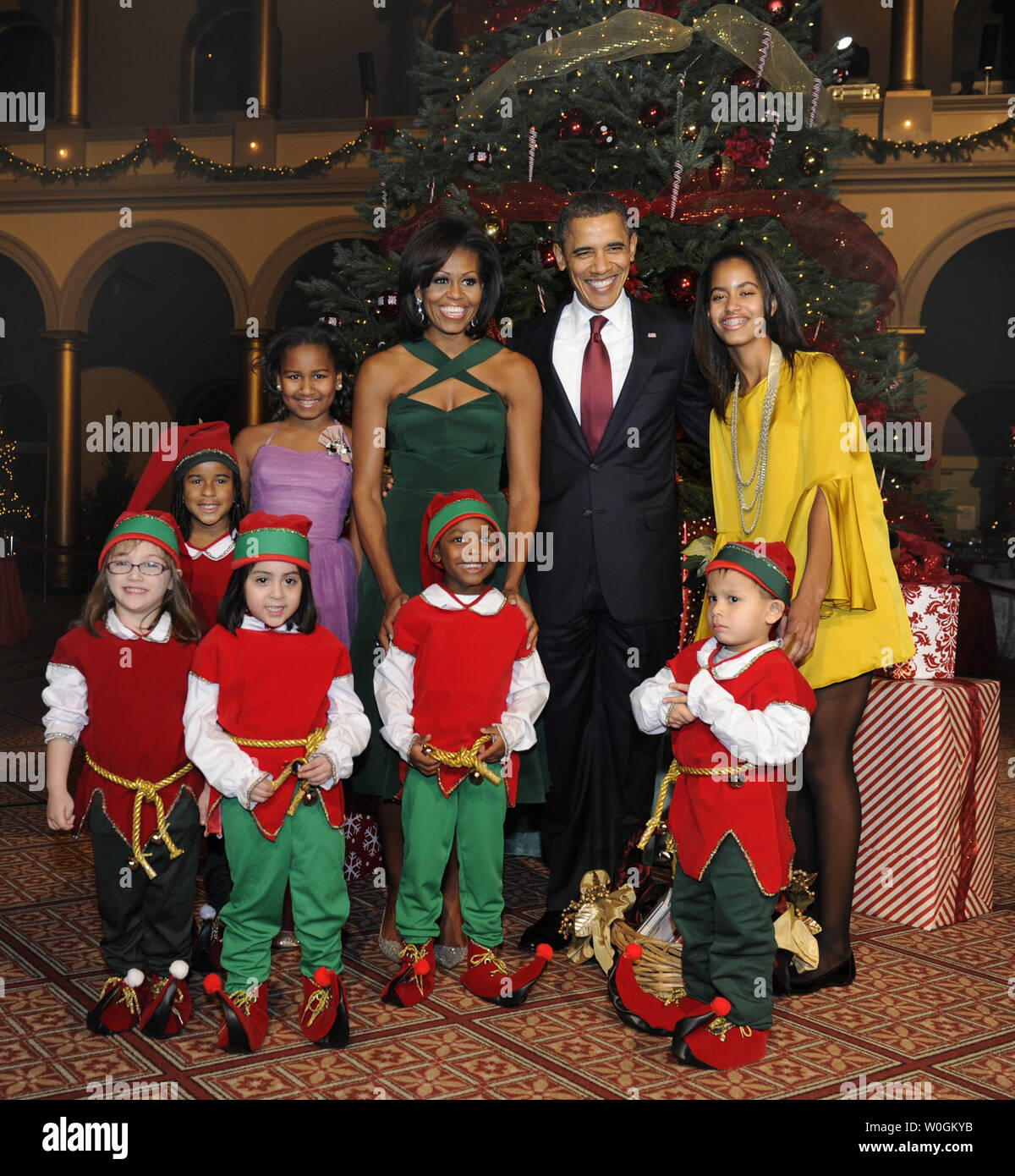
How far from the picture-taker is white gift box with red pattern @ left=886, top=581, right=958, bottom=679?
4172mm

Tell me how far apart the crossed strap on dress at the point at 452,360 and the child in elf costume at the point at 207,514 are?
25.2 inches

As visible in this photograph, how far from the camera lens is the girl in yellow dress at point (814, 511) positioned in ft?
10.3

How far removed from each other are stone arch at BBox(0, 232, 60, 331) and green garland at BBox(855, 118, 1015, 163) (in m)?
10.5

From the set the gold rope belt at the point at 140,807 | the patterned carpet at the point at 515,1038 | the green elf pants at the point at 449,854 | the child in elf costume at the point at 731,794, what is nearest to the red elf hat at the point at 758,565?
the child in elf costume at the point at 731,794

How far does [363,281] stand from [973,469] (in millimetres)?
13207

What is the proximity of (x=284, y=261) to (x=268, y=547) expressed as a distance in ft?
42.0

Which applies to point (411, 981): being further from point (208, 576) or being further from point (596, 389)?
point (596, 389)

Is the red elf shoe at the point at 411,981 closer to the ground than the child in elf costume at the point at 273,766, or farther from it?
closer to the ground

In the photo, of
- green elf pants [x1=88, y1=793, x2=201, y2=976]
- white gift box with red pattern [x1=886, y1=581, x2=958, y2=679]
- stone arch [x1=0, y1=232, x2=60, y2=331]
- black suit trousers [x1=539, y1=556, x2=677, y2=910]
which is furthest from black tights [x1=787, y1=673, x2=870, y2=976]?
stone arch [x1=0, y1=232, x2=60, y2=331]

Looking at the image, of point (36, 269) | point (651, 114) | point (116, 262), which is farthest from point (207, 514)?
point (36, 269)

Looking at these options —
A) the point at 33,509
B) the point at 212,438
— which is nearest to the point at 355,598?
the point at 212,438

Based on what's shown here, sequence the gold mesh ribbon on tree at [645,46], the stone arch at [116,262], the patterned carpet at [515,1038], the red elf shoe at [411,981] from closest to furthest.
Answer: the patterned carpet at [515,1038], the red elf shoe at [411,981], the gold mesh ribbon on tree at [645,46], the stone arch at [116,262]

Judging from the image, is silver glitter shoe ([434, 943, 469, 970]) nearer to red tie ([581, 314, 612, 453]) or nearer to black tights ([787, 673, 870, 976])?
black tights ([787, 673, 870, 976])

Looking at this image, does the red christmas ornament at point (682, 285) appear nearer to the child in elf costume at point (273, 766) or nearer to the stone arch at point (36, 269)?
the child in elf costume at point (273, 766)
